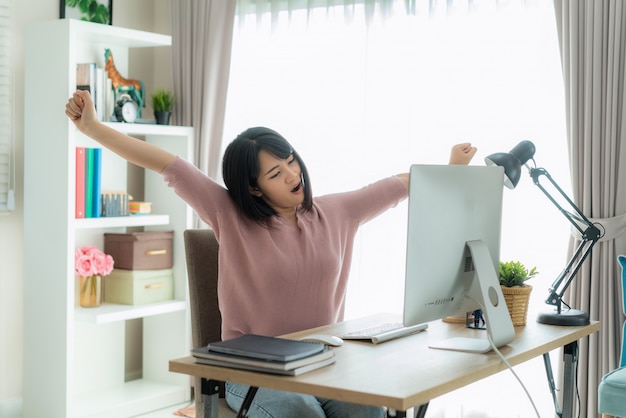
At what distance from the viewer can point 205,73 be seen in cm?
412

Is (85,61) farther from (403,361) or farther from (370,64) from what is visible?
(403,361)

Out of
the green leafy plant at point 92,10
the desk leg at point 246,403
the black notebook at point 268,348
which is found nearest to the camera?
the black notebook at point 268,348

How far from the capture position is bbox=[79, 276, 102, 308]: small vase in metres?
3.69

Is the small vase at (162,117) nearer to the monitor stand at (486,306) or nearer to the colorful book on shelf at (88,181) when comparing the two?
the colorful book on shelf at (88,181)

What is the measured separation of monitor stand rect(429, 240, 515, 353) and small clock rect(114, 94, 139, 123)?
2.20 m

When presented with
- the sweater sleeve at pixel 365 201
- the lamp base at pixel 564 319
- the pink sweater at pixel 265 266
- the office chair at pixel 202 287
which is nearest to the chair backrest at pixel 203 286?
the office chair at pixel 202 287

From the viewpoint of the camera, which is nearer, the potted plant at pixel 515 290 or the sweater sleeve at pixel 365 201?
the potted plant at pixel 515 290

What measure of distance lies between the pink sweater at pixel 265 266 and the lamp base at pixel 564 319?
588 mm

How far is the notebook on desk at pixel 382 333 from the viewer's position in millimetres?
1984

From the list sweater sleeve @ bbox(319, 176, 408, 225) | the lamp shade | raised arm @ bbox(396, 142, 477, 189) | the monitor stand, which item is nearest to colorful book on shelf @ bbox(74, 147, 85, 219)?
sweater sleeve @ bbox(319, 176, 408, 225)

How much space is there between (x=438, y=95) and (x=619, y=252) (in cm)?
101

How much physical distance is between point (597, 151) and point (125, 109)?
80.6 inches

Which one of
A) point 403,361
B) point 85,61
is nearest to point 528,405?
point 403,361

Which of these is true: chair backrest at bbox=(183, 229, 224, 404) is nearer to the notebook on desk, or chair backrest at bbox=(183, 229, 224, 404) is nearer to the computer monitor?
the notebook on desk
